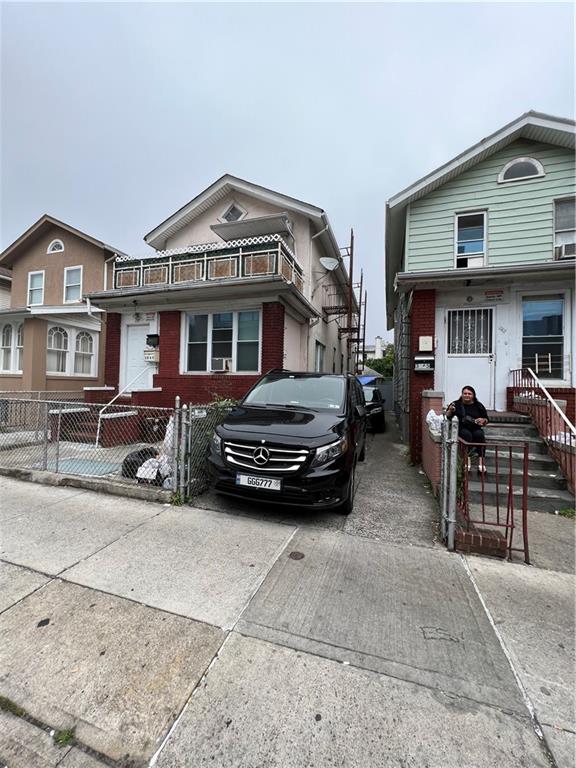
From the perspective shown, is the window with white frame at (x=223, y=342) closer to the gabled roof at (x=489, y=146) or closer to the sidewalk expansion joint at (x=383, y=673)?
the gabled roof at (x=489, y=146)

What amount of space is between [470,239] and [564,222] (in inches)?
72.6

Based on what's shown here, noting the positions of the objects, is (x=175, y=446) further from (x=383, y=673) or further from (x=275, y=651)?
(x=383, y=673)

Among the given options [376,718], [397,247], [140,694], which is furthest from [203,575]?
[397,247]

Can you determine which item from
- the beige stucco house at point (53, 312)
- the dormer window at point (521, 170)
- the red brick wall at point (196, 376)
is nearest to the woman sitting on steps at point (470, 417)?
the red brick wall at point (196, 376)

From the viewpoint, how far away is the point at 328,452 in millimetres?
3934

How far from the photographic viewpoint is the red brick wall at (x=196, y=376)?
9.07 metres

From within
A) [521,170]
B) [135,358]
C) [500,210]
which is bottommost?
[135,358]

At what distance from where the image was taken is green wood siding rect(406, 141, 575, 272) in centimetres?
758

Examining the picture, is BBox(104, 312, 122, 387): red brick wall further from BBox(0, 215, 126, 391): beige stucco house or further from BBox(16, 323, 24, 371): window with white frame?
BBox(16, 323, 24, 371): window with white frame

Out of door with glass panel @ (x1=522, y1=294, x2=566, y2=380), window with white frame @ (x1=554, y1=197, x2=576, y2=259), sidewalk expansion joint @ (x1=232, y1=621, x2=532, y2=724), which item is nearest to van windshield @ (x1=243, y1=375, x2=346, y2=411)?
sidewalk expansion joint @ (x1=232, y1=621, x2=532, y2=724)

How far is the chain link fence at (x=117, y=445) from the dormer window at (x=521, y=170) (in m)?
8.39

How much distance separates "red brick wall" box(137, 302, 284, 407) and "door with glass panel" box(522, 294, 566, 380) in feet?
18.4

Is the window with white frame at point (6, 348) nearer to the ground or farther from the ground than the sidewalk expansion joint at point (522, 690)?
farther from the ground

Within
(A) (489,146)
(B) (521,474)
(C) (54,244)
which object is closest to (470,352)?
(B) (521,474)
